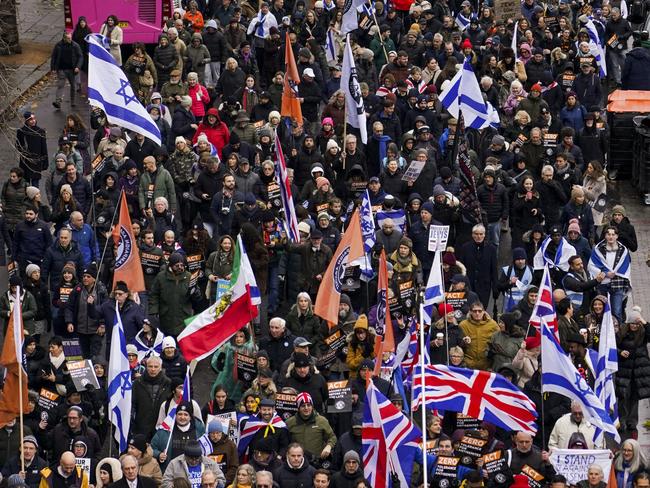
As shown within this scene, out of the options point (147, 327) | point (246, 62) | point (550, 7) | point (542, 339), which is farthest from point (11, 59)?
point (542, 339)

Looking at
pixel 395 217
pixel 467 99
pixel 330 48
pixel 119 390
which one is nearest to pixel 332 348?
pixel 119 390

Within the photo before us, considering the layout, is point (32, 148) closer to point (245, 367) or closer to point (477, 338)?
point (245, 367)

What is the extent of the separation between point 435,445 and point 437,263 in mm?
2726

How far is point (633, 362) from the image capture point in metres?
22.6

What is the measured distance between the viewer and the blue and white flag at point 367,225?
987 inches

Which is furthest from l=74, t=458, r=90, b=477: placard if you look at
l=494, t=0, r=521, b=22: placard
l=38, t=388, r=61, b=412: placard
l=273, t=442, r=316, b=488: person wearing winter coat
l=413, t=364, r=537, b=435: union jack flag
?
l=494, t=0, r=521, b=22: placard

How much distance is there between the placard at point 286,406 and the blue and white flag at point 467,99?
8.30m

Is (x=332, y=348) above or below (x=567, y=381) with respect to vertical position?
below

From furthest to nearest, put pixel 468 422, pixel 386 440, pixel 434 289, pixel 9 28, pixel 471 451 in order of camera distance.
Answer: pixel 9 28 → pixel 434 289 → pixel 468 422 → pixel 471 451 → pixel 386 440

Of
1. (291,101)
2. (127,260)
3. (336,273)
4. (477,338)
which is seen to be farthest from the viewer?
(291,101)

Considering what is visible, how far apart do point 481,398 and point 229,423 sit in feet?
8.50

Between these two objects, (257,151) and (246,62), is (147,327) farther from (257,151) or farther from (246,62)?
(246,62)

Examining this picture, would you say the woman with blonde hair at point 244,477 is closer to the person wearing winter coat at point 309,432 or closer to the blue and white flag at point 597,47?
the person wearing winter coat at point 309,432

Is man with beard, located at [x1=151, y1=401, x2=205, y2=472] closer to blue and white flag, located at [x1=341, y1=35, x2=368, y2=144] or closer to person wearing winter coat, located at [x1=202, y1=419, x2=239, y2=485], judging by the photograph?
person wearing winter coat, located at [x1=202, y1=419, x2=239, y2=485]
